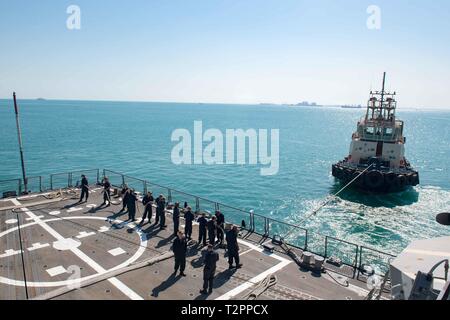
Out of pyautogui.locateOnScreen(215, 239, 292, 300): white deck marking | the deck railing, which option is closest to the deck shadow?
pyautogui.locateOnScreen(215, 239, 292, 300): white deck marking

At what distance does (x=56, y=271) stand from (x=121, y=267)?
230cm

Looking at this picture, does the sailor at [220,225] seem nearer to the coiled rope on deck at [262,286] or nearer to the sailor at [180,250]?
the sailor at [180,250]

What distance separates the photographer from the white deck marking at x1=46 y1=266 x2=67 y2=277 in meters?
11.6

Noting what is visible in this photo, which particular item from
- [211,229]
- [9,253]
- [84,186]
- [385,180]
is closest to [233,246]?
[211,229]

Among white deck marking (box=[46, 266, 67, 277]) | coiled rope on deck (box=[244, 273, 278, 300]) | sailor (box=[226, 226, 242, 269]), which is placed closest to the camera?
coiled rope on deck (box=[244, 273, 278, 300])

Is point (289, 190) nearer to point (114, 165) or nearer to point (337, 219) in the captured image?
point (337, 219)

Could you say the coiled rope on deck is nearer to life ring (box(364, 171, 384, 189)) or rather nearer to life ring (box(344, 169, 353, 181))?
life ring (box(364, 171, 384, 189))

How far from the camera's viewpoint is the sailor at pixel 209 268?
9.99 metres

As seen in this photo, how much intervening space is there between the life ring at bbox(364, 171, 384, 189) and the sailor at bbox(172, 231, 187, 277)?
1256 inches

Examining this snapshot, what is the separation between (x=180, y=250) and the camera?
11.1m

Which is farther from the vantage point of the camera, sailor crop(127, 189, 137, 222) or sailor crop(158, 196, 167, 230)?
sailor crop(127, 189, 137, 222)

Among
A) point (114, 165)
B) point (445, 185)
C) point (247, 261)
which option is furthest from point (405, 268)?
point (114, 165)

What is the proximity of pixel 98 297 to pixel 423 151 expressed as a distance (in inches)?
3564

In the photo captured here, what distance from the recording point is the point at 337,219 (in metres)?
29.8
